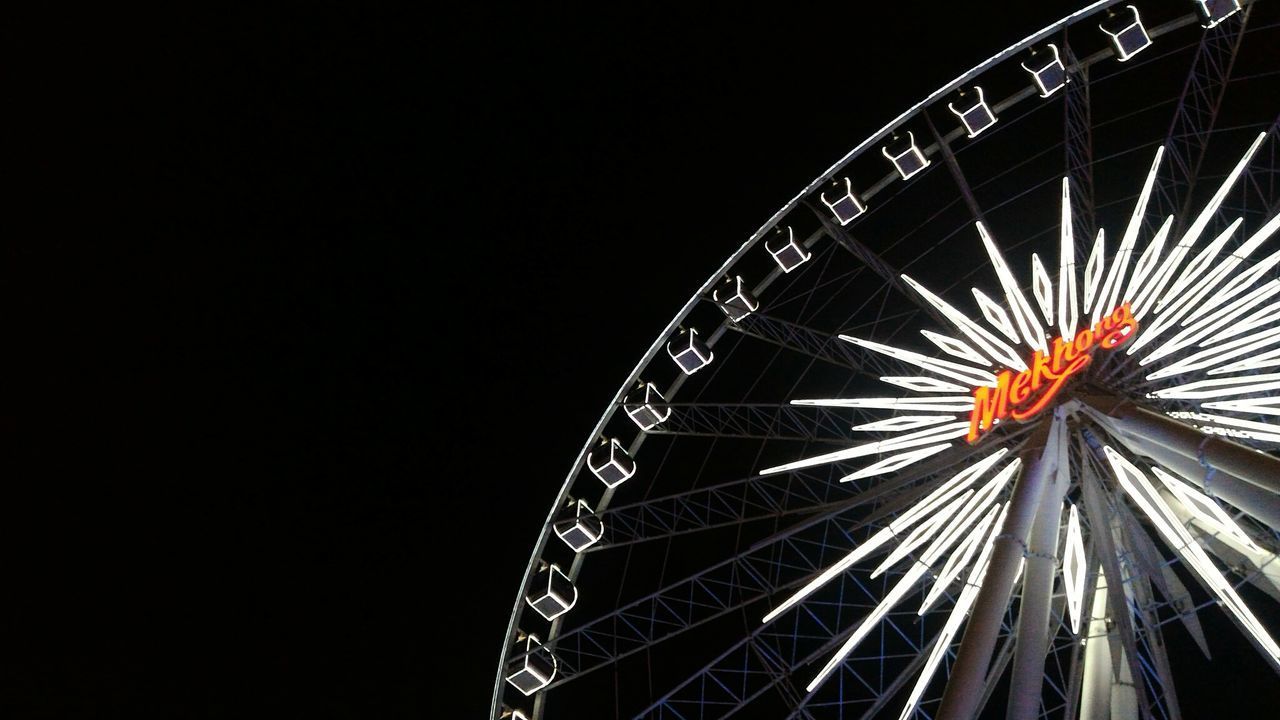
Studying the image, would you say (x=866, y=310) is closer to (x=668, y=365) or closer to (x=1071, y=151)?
(x=668, y=365)

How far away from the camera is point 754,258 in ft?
69.3

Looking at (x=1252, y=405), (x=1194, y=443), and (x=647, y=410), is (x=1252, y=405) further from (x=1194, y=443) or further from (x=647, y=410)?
(x=647, y=410)

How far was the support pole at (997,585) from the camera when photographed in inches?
500

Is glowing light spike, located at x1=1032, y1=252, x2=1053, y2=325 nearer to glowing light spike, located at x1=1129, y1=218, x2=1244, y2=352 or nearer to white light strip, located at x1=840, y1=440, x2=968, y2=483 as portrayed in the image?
glowing light spike, located at x1=1129, y1=218, x2=1244, y2=352

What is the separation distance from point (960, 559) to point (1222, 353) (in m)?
3.91

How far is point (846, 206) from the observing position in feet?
65.9

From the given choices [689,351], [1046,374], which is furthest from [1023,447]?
[689,351]

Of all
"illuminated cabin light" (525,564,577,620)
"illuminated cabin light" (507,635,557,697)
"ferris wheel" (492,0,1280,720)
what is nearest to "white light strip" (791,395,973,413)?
"ferris wheel" (492,0,1280,720)

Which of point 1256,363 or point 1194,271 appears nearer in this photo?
point 1256,363

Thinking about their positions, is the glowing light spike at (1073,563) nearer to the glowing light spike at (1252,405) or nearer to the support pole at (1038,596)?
the support pole at (1038,596)

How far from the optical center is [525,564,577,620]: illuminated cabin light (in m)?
20.2

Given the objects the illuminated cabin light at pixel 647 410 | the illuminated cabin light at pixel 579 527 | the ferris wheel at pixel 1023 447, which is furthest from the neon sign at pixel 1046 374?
the illuminated cabin light at pixel 579 527

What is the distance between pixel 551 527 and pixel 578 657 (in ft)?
6.66

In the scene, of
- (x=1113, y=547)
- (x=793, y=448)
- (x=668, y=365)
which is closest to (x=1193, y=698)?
(x=793, y=448)
